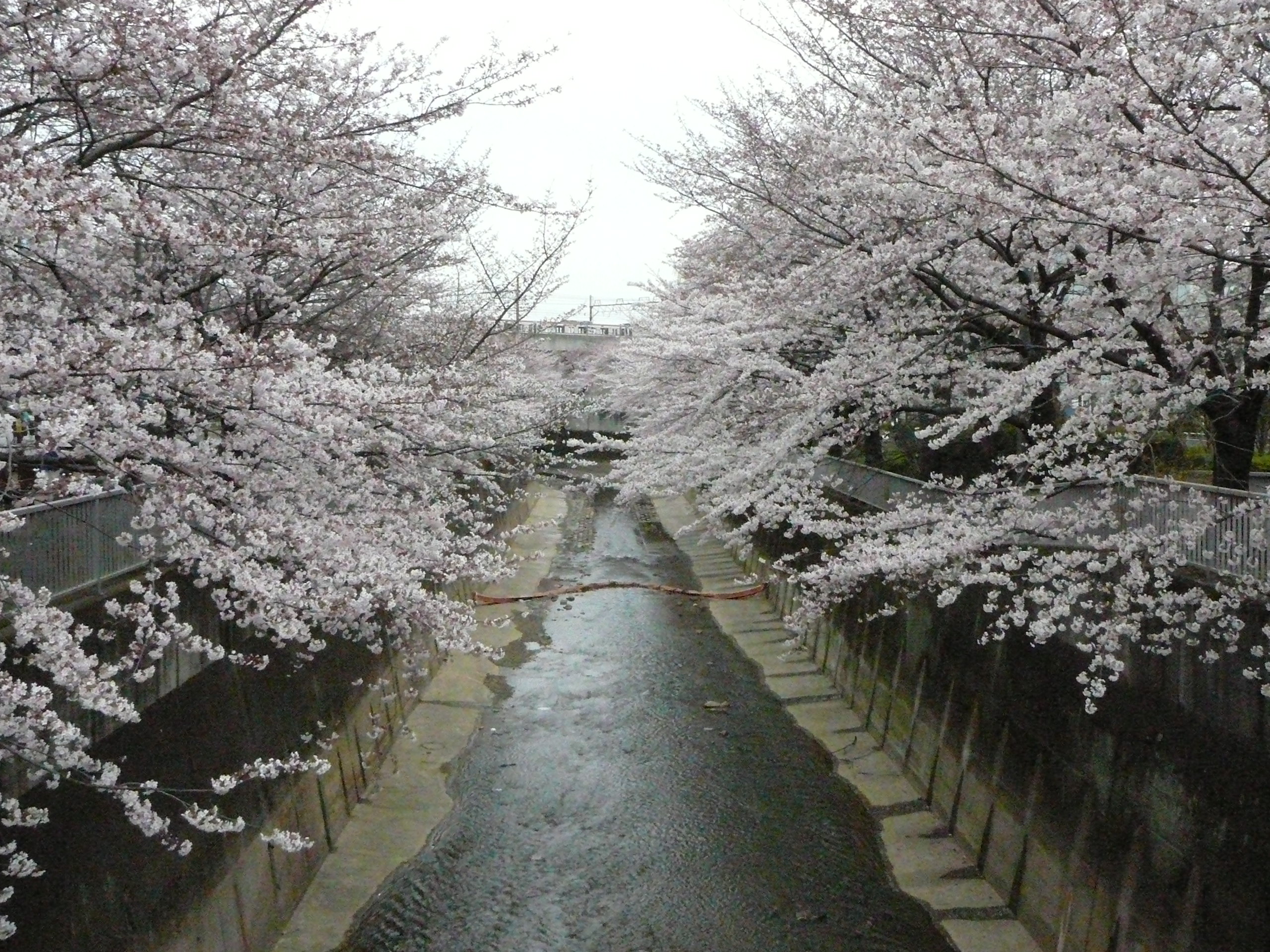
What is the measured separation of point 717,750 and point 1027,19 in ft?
33.4

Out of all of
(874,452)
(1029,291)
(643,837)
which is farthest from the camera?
(874,452)

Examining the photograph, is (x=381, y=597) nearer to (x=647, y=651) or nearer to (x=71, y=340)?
(x=71, y=340)

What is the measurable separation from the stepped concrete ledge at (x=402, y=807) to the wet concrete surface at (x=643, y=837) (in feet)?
0.76

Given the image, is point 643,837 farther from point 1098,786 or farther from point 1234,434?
point 1234,434

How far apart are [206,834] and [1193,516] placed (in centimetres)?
841

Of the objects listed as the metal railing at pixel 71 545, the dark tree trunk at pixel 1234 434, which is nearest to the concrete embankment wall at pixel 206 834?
the metal railing at pixel 71 545

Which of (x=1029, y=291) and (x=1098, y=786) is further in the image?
(x=1029, y=291)

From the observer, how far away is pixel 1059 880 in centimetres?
955

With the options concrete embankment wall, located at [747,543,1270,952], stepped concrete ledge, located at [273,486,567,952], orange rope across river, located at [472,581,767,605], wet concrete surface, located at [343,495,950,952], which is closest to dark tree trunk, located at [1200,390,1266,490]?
concrete embankment wall, located at [747,543,1270,952]

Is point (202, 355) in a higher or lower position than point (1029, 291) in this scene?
lower

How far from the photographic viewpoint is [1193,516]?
8375 mm

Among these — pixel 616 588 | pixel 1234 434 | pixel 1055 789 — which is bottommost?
pixel 616 588

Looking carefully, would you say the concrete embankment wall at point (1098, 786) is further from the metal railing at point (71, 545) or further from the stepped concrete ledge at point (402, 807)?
the metal railing at point (71, 545)

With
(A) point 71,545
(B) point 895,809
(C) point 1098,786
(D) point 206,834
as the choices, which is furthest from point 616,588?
(A) point 71,545
